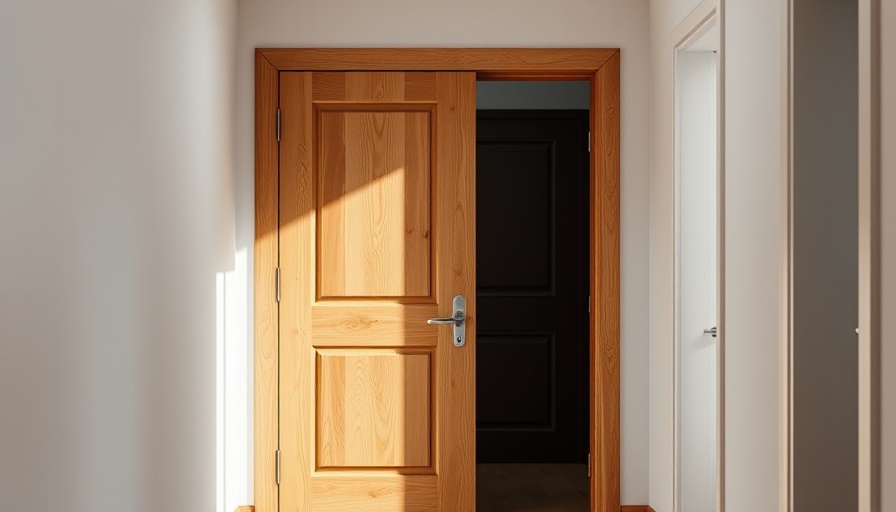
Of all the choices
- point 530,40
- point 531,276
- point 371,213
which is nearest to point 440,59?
point 530,40

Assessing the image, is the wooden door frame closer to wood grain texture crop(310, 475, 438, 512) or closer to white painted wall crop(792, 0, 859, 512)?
wood grain texture crop(310, 475, 438, 512)

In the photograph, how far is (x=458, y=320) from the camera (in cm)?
403

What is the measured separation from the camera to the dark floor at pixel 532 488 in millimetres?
4527

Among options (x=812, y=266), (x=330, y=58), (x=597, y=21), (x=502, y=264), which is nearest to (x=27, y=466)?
(x=812, y=266)

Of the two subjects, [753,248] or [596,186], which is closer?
[753,248]

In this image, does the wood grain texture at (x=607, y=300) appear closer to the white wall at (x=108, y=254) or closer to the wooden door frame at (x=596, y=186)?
the wooden door frame at (x=596, y=186)

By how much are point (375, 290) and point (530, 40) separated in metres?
1.27

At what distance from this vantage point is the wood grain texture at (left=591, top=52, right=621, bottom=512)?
13.3 feet

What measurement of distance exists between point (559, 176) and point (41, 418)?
12.1 feet

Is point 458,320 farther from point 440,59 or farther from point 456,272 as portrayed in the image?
point 440,59

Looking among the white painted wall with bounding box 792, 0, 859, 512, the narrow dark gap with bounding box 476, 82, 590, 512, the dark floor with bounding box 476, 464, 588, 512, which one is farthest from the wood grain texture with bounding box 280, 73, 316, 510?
the white painted wall with bounding box 792, 0, 859, 512

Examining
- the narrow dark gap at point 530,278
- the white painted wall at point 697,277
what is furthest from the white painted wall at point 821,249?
the narrow dark gap at point 530,278

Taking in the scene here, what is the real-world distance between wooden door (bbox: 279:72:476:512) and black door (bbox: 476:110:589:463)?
1340 mm

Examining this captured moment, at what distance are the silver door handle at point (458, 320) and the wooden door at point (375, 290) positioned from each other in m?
0.03
